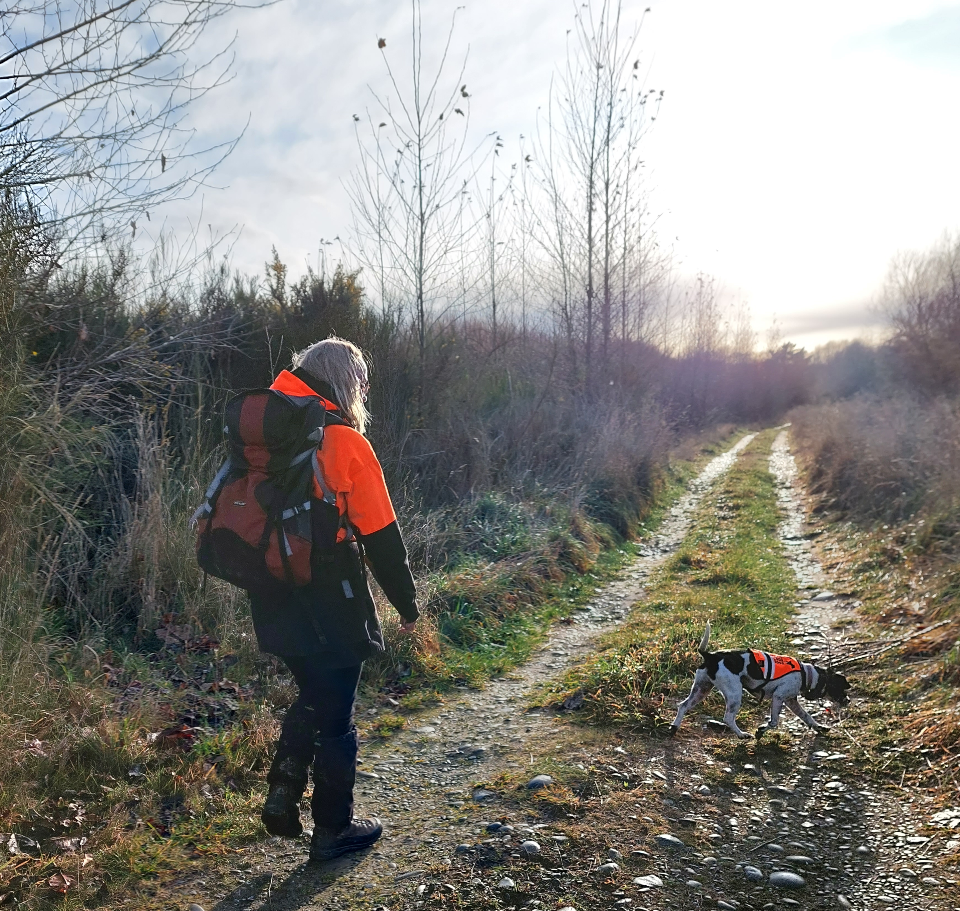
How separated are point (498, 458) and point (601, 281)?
23.9 ft

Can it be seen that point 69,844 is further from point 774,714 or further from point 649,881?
point 774,714

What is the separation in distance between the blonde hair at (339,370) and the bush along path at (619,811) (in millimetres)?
2104

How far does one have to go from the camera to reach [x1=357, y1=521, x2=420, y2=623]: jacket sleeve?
10.7 feet

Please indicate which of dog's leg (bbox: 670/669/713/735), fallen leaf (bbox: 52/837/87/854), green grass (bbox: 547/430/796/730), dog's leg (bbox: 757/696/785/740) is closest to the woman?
fallen leaf (bbox: 52/837/87/854)

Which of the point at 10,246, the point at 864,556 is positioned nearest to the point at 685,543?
the point at 864,556

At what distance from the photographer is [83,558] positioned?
5.79m

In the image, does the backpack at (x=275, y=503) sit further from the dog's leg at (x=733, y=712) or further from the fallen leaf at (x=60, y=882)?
the dog's leg at (x=733, y=712)

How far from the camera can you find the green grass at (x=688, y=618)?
17.1 ft

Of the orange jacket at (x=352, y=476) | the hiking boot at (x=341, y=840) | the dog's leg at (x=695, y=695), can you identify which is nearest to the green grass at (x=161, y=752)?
the hiking boot at (x=341, y=840)

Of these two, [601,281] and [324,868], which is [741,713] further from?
[601,281]

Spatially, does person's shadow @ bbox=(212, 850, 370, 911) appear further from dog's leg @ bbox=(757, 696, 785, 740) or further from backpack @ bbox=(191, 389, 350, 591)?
dog's leg @ bbox=(757, 696, 785, 740)

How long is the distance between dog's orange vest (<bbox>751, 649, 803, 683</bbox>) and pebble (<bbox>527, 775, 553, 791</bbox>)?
1515 millimetres

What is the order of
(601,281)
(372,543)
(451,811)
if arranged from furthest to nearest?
(601,281), (451,811), (372,543)

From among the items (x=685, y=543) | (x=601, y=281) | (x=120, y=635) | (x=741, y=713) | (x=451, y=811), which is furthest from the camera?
(x=601, y=281)
